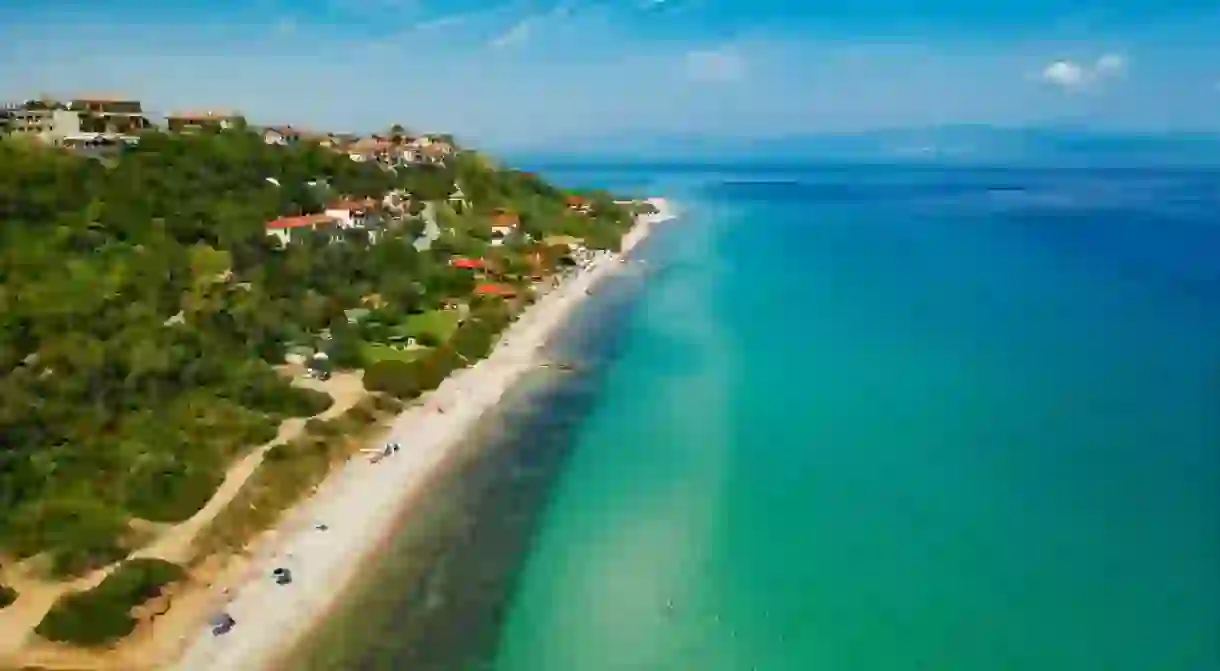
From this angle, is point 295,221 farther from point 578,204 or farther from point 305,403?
point 578,204

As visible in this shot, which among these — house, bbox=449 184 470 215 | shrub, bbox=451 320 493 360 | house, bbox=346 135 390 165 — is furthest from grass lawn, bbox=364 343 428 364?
house, bbox=346 135 390 165

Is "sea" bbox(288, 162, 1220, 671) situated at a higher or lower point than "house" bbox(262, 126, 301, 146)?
lower

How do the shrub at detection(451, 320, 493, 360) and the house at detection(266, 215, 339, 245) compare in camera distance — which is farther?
the house at detection(266, 215, 339, 245)

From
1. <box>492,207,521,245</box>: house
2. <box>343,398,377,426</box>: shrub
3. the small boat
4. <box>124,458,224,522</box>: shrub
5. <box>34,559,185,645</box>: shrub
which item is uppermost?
<box>492,207,521,245</box>: house

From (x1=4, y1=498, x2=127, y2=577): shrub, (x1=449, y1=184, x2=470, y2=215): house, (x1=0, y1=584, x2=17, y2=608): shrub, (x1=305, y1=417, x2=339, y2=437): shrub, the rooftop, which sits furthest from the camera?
(x1=449, y1=184, x2=470, y2=215): house

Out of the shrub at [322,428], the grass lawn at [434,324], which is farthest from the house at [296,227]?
the shrub at [322,428]

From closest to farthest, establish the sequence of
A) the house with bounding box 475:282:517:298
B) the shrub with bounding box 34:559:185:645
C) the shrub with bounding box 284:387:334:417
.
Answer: the shrub with bounding box 34:559:185:645 → the shrub with bounding box 284:387:334:417 → the house with bounding box 475:282:517:298

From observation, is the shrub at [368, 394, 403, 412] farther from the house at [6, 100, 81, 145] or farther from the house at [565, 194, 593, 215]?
the house at [565, 194, 593, 215]
